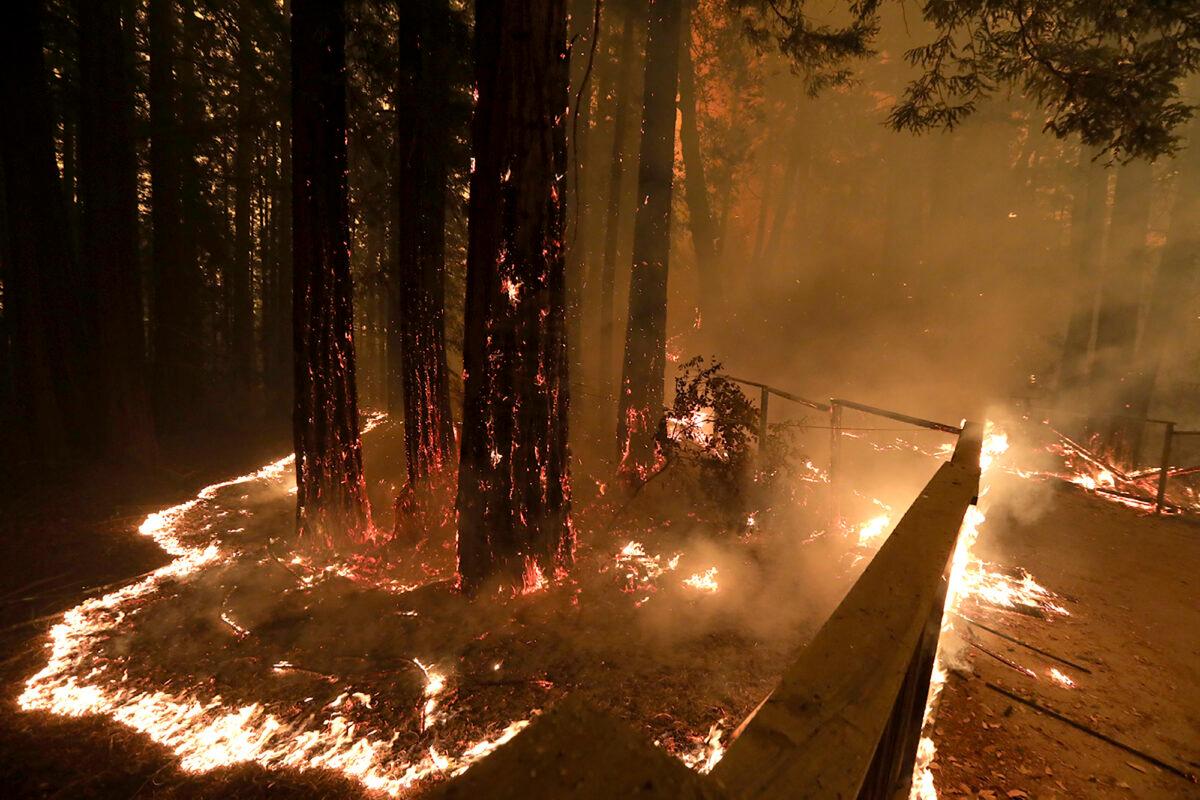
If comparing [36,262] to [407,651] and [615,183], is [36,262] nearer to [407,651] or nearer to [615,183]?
[407,651]

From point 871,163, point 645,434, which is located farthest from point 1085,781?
point 871,163

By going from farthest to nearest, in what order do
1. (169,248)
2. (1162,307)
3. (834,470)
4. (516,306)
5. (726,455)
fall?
(1162,307), (169,248), (726,455), (834,470), (516,306)

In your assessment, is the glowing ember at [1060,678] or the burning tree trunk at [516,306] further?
the burning tree trunk at [516,306]

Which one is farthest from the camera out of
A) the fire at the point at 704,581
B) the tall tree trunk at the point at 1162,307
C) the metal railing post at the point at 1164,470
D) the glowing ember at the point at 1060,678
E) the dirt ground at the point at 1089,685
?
the tall tree trunk at the point at 1162,307

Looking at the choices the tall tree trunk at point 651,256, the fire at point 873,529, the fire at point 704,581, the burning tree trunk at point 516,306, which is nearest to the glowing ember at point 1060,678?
the fire at point 704,581

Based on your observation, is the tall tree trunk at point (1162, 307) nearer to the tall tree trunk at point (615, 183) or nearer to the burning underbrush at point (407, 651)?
the burning underbrush at point (407, 651)

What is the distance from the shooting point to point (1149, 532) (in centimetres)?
796

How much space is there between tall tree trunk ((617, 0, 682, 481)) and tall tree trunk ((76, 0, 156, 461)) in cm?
875

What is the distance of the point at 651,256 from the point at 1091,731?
7892 mm

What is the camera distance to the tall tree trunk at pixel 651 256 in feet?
30.1

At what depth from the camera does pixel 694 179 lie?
17.5 meters

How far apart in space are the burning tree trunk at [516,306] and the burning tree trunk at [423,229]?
249 centimetres

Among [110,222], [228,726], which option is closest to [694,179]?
[110,222]

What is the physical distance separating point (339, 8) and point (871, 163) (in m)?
32.1
